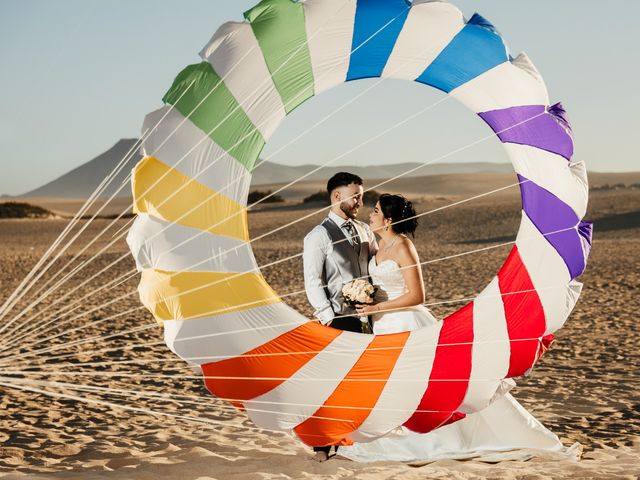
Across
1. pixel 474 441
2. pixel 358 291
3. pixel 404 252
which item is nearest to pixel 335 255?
pixel 358 291

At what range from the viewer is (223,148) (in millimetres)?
4188

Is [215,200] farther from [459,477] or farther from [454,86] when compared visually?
[459,477]

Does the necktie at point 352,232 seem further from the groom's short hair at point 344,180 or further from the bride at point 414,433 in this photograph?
the groom's short hair at point 344,180

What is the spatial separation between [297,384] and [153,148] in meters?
1.42

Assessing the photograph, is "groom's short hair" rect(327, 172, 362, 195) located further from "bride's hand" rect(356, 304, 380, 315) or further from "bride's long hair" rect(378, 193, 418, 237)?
"bride's hand" rect(356, 304, 380, 315)

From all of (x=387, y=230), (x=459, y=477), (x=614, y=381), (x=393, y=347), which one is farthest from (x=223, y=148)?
(x=614, y=381)

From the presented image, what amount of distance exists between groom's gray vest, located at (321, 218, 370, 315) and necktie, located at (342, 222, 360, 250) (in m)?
0.02

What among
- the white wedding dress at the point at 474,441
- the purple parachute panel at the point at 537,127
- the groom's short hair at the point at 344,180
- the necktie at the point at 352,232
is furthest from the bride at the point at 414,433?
the purple parachute panel at the point at 537,127

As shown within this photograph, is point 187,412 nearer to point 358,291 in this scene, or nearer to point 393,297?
point 393,297

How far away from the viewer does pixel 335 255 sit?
14.8ft

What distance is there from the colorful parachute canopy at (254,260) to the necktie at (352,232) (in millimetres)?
578

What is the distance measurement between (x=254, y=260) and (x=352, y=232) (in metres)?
0.70

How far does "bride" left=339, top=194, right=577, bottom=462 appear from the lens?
4.56 m

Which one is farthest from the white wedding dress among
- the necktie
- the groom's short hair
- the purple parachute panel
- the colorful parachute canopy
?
the purple parachute panel
